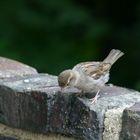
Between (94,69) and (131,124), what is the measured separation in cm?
120

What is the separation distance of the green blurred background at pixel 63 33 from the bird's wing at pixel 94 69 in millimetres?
2245

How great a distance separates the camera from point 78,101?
2.38m

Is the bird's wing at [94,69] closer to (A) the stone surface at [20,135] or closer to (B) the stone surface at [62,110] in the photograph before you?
(B) the stone surface at [62,110]

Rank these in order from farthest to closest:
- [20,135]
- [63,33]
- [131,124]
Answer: [63,33] → [20,135] → [131,124]

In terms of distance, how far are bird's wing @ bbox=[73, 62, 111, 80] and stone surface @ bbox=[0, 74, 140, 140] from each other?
71 centimetres

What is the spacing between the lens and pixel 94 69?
339 centimetres

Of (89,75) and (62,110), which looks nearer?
(62,110)

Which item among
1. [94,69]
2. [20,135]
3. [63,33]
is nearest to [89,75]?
[94,69]

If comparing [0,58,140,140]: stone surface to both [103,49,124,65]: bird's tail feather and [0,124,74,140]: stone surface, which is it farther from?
[103,49,124,65]: bird's tail feather

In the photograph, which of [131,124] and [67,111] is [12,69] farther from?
[131,124]

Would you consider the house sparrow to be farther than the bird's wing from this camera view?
No

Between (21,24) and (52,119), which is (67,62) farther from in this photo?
(52,119)

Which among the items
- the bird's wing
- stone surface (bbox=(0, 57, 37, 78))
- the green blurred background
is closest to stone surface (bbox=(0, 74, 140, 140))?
stone surface (bbox=(0, 57, 37, 78))

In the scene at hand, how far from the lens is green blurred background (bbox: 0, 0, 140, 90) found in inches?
228
